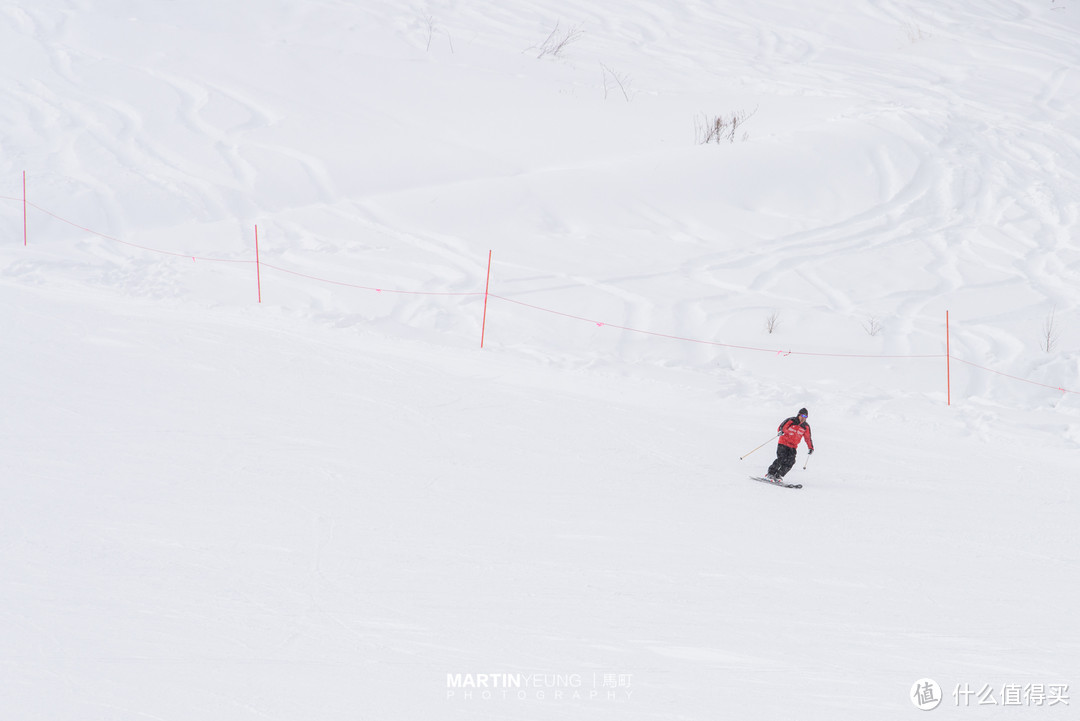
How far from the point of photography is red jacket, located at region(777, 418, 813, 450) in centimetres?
830

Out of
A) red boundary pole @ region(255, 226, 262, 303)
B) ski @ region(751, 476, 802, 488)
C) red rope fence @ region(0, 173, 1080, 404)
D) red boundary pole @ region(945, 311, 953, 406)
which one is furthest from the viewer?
red boundary pole @ region(255, 226, 262, 303)

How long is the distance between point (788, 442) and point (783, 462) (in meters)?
0.19

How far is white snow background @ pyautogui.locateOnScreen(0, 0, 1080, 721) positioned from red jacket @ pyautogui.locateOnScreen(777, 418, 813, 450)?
55 centimetres

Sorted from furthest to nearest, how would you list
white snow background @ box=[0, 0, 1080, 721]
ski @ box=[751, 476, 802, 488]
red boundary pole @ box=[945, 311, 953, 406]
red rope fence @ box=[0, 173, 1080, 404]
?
red rope fence @ box=[0, 173, 1080, 404] < red boundary pole @ box=[945, 311, 953, 406] < ski @ box=[751, 476, 802, 488] < white snow background @ box=[0, 0, 1080, 721]

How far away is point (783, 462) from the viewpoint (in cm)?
834

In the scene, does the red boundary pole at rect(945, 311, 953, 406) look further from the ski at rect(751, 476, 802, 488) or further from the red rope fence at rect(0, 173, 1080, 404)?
the ski at rect(751, 476, 802, 488)

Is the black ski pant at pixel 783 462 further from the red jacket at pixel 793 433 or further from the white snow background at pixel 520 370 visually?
the white snow background at pixel 520 370

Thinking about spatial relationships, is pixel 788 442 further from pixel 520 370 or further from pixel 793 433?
pixel 520 370

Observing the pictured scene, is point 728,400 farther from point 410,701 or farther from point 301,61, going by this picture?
point 301,61

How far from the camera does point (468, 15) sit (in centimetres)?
2239

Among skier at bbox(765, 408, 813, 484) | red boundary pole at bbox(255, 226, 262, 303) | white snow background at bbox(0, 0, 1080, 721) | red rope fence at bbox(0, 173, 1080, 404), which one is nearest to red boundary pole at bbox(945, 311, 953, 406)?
red rope fence at bbox(0, 173, 1080, 404)

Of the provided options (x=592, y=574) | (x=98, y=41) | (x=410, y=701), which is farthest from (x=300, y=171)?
(x=410, y=701)

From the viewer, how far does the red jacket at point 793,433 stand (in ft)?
27.2

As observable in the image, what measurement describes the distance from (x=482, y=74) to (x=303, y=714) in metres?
16.5
